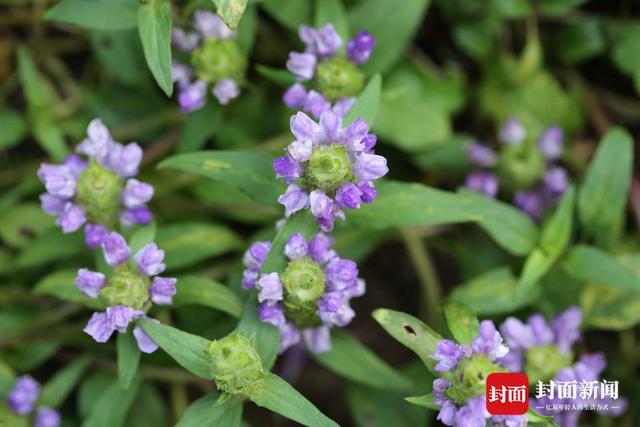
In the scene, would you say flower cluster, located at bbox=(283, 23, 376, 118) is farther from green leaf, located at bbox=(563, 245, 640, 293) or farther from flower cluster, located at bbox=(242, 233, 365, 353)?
green leaf, located at bbox=(563, 245, 640, 293)

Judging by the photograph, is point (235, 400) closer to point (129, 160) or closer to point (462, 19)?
point (129, 160)

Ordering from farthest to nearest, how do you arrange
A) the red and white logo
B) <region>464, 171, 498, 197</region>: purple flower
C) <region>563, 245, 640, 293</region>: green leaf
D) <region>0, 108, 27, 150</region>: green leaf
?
<region>464, 171, 498, 197</region>: purple flower < <region>0, 108, 27, 150</region>: green leaf < <region>563, 245, 640, 293</region>: green leaf < the red and white logo

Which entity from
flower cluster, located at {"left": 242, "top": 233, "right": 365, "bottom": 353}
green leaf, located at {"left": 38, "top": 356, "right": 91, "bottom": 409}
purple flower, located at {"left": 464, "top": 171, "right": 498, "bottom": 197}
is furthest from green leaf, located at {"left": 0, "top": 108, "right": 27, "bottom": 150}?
purple flower, located at {"left": 464, "top": 171, "right": 498, "bottom": 197}

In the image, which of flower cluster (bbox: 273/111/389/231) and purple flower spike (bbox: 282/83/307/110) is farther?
purple flower spike (bbox: 282/83/307/110)

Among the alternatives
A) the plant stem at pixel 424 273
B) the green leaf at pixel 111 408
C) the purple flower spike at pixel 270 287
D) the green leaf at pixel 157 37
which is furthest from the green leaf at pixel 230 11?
the plant stem at pixel 424 273

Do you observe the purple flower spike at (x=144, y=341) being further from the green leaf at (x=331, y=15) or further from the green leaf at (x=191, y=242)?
the green leaf at (x=331, y=15)

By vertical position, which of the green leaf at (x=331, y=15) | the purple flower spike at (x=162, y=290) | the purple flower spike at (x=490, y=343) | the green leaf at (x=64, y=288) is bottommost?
the green leaf at (x=64, y=288)

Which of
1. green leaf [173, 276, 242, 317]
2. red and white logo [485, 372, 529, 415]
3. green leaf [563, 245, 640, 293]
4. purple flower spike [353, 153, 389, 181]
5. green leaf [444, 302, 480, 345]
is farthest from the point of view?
green leaf [563, 245, 640, 293]
